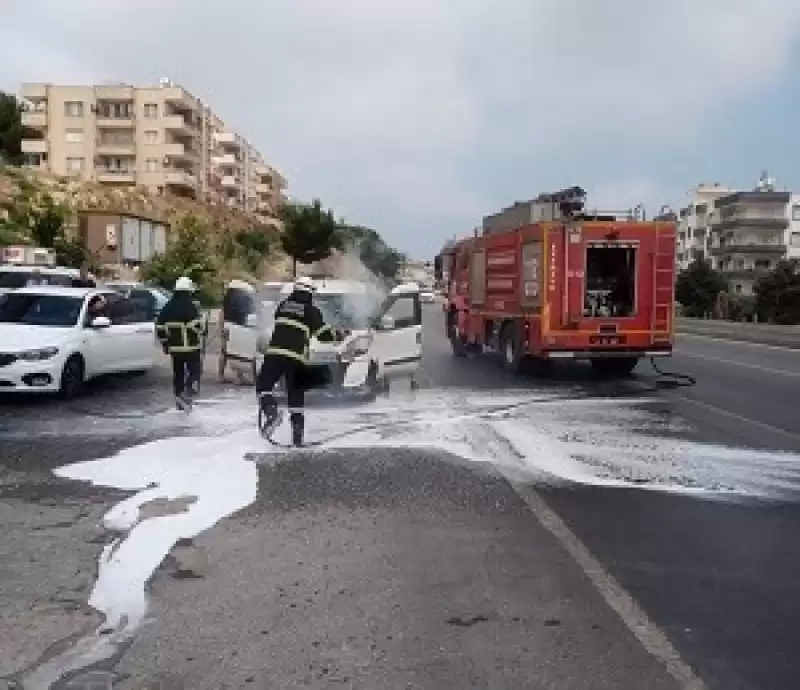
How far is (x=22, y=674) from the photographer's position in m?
4.03

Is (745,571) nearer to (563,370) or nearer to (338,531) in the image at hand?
(338,531)

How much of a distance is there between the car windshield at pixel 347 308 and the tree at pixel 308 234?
216ft

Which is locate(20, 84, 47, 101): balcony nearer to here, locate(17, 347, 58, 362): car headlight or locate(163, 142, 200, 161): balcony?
locate(163, 142, 200, 161): balcony

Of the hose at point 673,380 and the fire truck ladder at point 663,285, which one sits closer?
the hose at point 673,380

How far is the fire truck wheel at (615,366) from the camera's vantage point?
18000 mm

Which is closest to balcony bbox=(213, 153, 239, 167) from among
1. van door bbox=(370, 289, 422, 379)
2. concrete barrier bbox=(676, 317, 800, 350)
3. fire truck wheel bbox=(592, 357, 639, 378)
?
concrete barrier bbox=(676, 317, 800, 350)

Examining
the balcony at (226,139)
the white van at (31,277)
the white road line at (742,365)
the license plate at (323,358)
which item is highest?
the balcony at (226,139)

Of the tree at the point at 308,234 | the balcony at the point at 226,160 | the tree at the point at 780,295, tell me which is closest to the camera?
the tree at the point at 780,295

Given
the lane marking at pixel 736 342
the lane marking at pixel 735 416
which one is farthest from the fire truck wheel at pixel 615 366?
the lane marking at pixel 736 342

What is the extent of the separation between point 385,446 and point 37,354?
17.3 ft

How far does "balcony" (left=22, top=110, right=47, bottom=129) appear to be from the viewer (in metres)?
92.0

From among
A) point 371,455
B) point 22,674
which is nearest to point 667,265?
point 371,455

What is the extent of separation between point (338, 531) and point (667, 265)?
11749 mm

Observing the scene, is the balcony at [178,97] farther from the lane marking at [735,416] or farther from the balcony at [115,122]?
the lane marking at [735,416]
